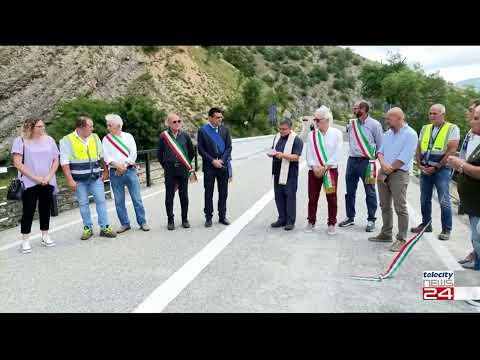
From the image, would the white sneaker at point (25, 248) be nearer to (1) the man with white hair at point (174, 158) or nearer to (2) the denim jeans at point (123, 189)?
(2) the denim jeans at point (123, 189)

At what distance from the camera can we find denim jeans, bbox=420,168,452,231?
6.48 metres

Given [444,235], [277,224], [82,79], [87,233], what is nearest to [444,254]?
[444,235]

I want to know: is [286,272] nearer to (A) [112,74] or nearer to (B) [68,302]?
(B) [68,302]

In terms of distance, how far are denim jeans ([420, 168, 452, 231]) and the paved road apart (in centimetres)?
31

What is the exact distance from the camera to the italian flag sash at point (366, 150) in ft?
23.2

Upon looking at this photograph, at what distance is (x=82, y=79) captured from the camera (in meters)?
Result: 39.9

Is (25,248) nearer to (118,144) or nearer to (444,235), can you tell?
(118,144)

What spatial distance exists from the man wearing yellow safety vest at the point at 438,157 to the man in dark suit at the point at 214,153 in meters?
3.13

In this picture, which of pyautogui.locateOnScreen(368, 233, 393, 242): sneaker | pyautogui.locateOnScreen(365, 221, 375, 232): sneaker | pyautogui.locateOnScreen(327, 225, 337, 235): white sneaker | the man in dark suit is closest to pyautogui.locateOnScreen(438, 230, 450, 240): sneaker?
pyautogui.locateOnScreen(368, 233, 393, 242): sneaker

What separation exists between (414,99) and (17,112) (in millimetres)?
41396

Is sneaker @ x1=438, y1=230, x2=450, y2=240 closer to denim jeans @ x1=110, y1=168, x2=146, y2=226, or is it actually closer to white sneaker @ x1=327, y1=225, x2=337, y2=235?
white sneaker @ x1=327, y1=225, x2=337, y2=235

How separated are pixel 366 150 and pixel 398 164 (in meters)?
1.19
